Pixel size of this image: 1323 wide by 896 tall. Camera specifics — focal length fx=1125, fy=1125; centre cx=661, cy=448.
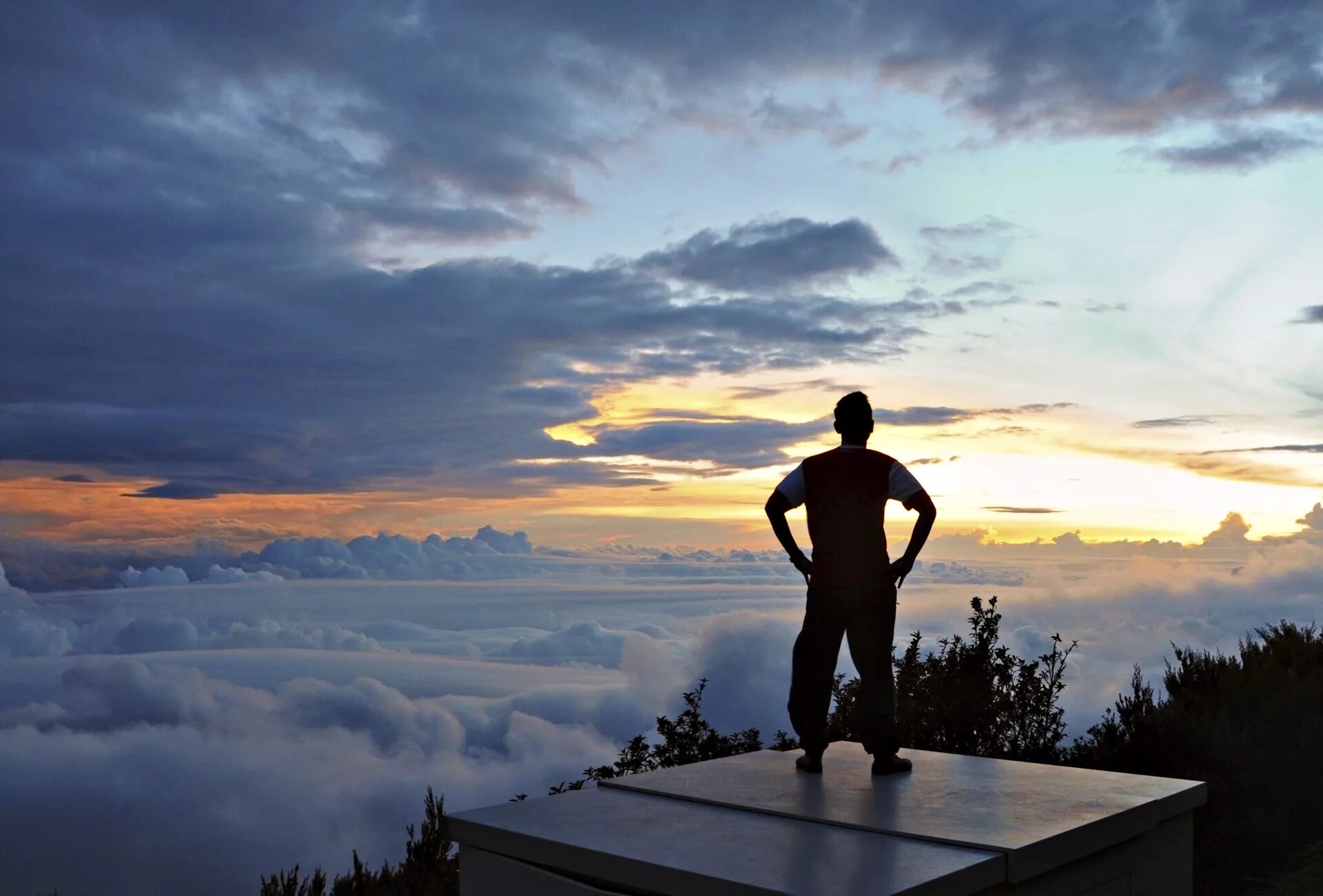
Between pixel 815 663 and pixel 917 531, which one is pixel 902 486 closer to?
pixel 917 531

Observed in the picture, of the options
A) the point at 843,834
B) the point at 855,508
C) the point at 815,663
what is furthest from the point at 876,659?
the point at 843,834

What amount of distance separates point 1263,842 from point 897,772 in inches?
120

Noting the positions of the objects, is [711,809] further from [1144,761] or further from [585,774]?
[1144,761]

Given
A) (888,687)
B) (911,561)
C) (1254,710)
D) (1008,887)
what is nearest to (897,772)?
(888,687)

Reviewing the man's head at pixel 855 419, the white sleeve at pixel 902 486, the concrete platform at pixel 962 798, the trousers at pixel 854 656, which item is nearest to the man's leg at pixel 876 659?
the trousers at pixel 854 656

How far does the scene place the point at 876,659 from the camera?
22.0ft

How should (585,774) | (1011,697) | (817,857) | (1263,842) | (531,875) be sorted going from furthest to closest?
(1011,697)
(585,774)
(1263,842)
(531,875)
(817,857)

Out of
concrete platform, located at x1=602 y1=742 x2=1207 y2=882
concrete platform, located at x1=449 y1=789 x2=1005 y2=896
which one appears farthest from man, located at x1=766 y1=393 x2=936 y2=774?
concrete platform, located at x1=449 y1=789 x2=1005 y2=896

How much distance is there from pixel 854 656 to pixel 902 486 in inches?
42.0

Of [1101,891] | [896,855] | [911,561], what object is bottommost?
[1101,891]

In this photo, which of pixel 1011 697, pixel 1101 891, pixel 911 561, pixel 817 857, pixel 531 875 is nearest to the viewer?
pixel 817 857

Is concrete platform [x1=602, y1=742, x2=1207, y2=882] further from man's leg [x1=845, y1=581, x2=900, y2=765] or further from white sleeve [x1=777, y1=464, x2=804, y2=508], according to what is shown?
white sleeve [x1=777, y1=464, x2=804, y2=508]

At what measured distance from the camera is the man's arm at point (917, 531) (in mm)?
6656

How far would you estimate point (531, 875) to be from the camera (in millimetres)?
5254
